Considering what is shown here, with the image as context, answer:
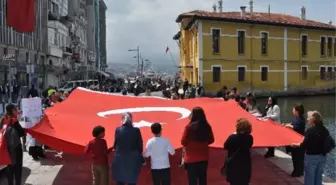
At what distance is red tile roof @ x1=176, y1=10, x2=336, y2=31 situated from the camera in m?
46.8

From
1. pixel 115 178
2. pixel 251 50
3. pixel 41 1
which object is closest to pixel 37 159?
pixel 115 178

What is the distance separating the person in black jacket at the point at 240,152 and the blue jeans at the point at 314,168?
1.46 meters

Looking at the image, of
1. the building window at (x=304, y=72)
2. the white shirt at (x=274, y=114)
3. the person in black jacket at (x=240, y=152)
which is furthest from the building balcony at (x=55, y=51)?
the person in black jacket at (x=240, y=152)

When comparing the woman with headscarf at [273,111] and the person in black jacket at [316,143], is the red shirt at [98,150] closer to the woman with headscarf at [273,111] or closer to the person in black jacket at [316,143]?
the person in black jacket at [316,143]

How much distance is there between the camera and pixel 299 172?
10.5m

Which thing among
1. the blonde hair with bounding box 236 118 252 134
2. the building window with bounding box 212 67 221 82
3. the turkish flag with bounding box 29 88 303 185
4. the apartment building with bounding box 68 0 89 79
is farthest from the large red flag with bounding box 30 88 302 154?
the apartment building with bounding box 68 0 89 79

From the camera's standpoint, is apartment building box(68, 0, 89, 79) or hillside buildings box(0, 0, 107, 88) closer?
hillside buildings box(0, 0, 107, 88)

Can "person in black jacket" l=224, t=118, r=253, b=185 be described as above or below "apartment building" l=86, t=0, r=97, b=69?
below

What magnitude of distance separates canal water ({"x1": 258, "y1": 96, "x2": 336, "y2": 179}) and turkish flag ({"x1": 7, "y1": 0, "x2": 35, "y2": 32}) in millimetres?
13379

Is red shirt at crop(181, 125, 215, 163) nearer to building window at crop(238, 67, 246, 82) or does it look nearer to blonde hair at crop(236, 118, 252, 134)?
blonde hair at crop(236, 118, 252, 134)

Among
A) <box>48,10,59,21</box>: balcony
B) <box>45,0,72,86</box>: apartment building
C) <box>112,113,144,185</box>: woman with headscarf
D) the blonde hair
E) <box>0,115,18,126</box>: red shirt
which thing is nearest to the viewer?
the blonde hair

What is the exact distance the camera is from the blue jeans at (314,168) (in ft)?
27.3

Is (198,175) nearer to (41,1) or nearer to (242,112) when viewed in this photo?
(242,112)

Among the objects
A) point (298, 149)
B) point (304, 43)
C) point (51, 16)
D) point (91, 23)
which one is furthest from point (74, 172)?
point (91, 23)
